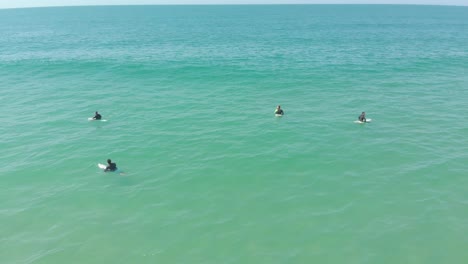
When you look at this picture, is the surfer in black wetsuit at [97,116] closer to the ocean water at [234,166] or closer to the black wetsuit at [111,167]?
the ocean water at [234,166]

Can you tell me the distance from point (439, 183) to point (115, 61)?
59.8m

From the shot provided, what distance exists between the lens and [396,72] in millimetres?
59156

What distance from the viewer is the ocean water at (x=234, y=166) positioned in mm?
20750

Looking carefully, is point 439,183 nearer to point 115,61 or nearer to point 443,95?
point 443,95

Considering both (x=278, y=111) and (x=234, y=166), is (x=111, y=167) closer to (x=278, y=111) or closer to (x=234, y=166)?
(x=234, y=166)

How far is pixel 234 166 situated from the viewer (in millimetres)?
29422

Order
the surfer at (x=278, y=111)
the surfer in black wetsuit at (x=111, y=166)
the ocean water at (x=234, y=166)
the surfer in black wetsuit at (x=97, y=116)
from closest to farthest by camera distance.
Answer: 1. the ocean water at (x=234, y=166)
2. the surfer in black wetsuit at (x=111, y=166)
3. the surfer in black wetsuit at (x=97, y=116)
4. the surfer at (x=278, y=111)

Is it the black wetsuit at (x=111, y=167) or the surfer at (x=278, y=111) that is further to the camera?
the surfer at (x=278, y=111)

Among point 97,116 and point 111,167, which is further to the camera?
point 97,116

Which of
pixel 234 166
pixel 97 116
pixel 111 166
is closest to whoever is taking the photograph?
pixel 111 166

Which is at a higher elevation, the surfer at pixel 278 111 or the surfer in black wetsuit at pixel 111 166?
the surfer at pixel 278 111

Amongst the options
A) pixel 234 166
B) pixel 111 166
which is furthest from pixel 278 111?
pixel 111 166

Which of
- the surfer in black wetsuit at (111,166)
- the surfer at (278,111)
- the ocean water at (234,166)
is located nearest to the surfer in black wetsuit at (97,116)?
the ocean water at (234,166)

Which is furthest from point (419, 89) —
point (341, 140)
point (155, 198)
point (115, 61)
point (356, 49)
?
point (115, 61)
